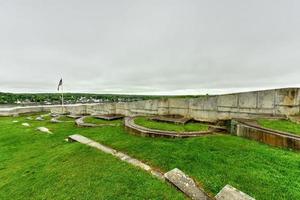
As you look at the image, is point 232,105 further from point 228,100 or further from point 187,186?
point 187,186

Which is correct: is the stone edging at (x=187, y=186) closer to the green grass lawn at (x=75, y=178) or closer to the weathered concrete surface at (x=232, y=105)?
the green grass lawn at (x=75, y=178)

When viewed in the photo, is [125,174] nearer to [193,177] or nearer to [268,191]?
[193,177]

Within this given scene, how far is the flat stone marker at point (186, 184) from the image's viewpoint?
3.21 meters

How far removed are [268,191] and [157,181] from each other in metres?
1.81

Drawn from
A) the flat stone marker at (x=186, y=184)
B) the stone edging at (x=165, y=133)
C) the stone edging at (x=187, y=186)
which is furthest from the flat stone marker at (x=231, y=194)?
the stone edging at (x=165, y=133)

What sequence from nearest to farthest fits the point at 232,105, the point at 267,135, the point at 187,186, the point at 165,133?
the point at 187,186, the point at 267,135, the point at 165,133, the point at 232,105

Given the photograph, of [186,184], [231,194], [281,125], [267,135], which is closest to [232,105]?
[281,125]

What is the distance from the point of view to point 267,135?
16.8ft

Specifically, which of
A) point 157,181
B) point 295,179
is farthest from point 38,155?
point 295,179

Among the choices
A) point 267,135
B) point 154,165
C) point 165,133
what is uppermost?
point 267,135

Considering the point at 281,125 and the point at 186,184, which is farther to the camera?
the point at 281,125

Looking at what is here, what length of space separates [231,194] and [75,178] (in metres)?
3.09

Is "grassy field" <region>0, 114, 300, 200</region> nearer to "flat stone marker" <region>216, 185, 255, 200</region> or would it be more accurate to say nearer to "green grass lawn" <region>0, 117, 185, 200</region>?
"green grass lawn" <region>0, 117, 185, 200</region>

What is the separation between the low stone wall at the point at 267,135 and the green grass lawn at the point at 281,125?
343 mm
